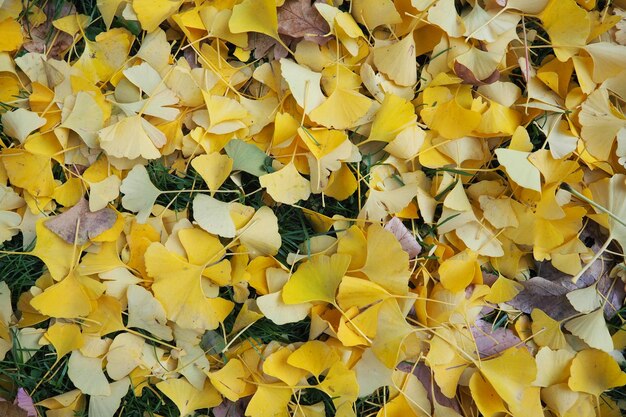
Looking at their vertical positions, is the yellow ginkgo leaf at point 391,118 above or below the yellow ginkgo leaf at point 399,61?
below

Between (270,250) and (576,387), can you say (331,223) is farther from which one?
(576,387)

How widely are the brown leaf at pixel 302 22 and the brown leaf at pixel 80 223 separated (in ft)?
1.01

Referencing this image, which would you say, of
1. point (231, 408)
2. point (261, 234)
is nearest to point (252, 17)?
point (261, 234)

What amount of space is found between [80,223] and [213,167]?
0.17 m

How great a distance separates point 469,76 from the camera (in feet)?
2.44

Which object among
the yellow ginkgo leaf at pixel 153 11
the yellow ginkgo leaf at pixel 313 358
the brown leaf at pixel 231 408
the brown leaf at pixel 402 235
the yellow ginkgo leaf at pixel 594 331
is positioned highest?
the yellow ginkgo leaf at pixel 153 11

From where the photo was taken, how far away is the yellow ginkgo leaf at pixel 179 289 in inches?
27.5

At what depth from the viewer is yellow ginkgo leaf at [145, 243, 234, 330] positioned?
27.5 inches

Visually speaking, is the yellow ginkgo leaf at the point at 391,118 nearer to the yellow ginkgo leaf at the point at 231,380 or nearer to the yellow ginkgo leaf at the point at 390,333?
the yellow ginkgo leaf at the point at 390,333

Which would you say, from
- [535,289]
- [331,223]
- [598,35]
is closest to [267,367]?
[331,223]

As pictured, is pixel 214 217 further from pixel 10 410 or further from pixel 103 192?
pixel 10 410

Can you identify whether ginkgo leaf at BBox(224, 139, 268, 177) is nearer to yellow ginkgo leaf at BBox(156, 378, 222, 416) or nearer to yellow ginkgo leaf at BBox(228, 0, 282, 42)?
yellow ginkgo leaf at BBox(228, 0, 282, 42)

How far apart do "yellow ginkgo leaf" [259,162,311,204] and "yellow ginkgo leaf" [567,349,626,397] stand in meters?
0.38

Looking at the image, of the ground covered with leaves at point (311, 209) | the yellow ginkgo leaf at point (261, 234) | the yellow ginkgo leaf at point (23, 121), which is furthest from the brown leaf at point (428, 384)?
the yellow ginkgo leaf at point (23, 121)
